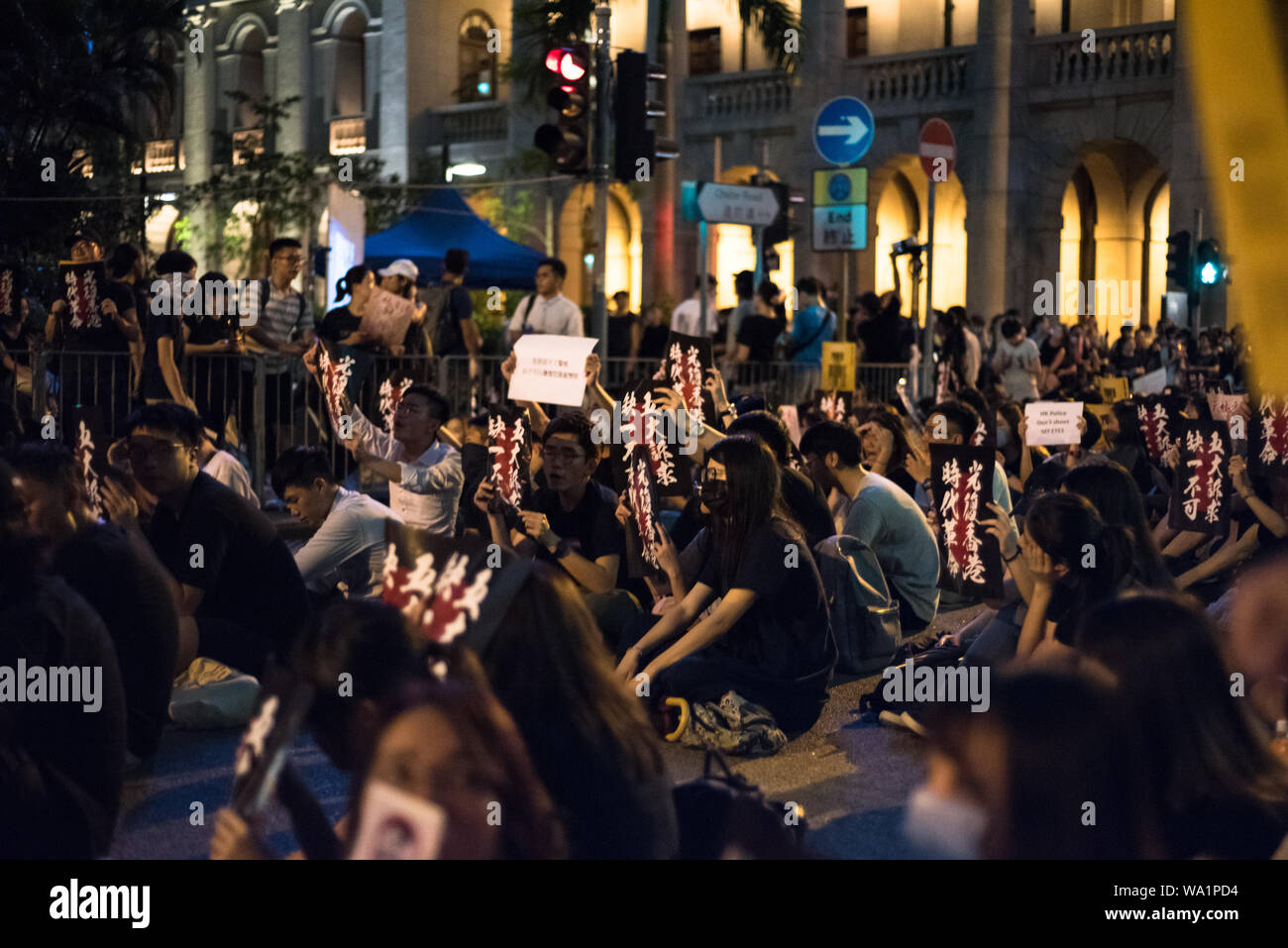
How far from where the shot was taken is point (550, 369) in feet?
26.0

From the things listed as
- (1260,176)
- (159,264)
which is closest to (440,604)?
(1260,176)

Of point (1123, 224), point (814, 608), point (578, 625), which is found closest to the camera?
point (578, 625)

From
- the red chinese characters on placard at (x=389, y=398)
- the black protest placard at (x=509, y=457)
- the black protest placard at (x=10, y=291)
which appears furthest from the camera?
the black protest placard at (x=10, y=291)

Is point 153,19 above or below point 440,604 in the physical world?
above

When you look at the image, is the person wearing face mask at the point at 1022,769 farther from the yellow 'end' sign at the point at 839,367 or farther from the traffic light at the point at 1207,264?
the traffic light at the point at 1207,264

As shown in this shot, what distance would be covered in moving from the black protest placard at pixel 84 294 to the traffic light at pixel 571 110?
3.07 metres

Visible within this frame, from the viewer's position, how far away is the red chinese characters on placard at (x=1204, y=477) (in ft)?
27.8

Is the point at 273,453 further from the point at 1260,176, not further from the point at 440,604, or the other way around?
the point at 440,604

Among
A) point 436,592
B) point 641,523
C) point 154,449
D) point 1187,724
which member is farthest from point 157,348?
point 1187,724

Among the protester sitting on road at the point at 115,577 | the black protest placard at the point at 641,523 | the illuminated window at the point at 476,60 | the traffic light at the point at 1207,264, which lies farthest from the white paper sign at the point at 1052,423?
the illuminated window at the point at 476,60

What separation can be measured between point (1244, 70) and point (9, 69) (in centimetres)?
1234

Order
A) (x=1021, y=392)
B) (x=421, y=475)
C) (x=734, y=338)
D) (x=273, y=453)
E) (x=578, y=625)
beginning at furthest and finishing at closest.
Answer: (x=1021, y=392) → (x=734, y=338) → (x=273, y=453) → (x=421, y=475) → (x=578, y=625)

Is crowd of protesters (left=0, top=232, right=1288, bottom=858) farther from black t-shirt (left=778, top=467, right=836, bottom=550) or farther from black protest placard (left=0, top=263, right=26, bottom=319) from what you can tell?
black protest placard (left=0, top=263, right=26, bottom=319)

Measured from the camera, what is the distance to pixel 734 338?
1457 centimetres
